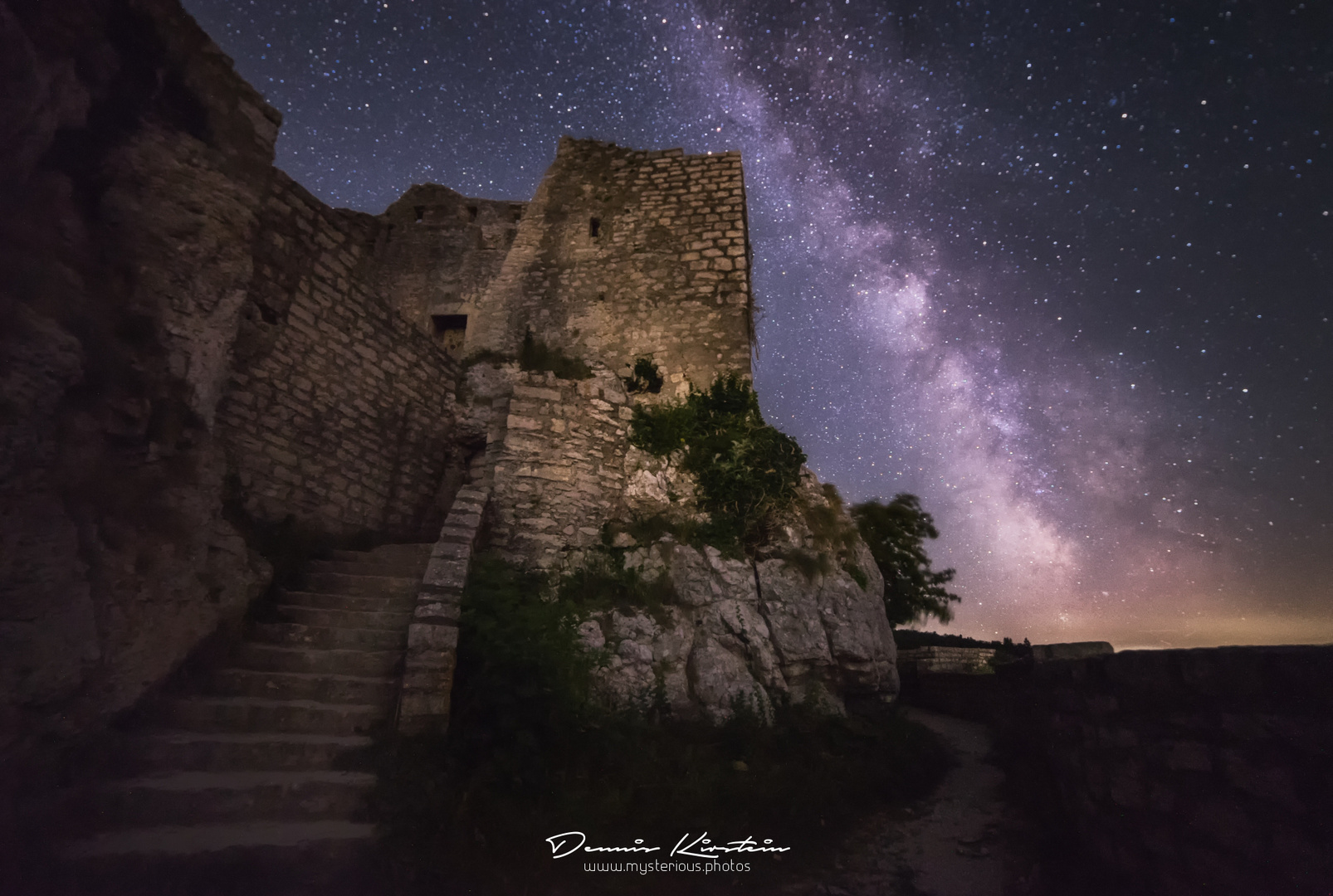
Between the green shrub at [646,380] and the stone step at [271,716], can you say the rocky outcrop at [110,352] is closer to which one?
the stone step at [271,716]

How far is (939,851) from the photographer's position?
190 inches

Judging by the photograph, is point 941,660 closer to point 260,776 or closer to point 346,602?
point 346,602

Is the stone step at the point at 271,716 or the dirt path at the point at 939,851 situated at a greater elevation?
the stone step at the point at 271,716

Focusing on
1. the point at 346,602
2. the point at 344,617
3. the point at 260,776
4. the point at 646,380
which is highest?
the point at 646,380

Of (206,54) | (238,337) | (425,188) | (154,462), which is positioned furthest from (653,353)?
(425,188)

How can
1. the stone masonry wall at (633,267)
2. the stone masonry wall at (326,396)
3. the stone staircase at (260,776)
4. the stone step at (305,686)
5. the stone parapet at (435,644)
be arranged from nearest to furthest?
the stone staircase at (260,776)
the stone parapet at (435,644)
the stone step at (305,686)
the stone masonry wall at (326,396)
the stone masonry wall at (633,267)

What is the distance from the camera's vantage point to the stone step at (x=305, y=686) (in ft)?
15.1

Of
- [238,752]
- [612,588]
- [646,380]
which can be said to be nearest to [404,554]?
[612,588]

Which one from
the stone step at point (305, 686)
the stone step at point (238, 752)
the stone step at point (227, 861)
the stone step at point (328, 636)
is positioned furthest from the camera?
the stone step at point (328, 636)

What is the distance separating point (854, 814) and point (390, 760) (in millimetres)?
4416

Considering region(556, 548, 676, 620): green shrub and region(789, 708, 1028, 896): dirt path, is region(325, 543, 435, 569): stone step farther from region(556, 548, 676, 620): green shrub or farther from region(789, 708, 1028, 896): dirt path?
region(789, 708, 1028, 896): dirt path

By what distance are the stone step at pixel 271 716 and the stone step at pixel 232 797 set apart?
1.57 ft

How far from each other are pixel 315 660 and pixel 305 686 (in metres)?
0.37

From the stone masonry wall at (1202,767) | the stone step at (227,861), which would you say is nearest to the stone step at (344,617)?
the stone step at (227,861)
